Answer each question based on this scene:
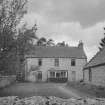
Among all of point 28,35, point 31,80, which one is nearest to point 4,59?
point 28,35

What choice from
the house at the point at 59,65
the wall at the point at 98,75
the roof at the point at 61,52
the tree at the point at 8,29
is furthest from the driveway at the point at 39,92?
the roof at the point at 61,52

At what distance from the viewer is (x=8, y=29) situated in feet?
31.2

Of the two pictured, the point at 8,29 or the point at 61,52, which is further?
the point at 61,52

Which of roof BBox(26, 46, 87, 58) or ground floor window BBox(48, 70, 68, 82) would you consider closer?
ground floor window BBox(48, 70, 68, 82)

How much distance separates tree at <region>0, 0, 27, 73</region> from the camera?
9.40 metres

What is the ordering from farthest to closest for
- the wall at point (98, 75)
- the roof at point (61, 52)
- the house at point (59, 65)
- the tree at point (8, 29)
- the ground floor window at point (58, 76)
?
the roof at point (61, 52) → the house at point (59, 65) → the ground floor window at point (58, 76) → the wall at point (98, 75) → the tree at point (8, 29)

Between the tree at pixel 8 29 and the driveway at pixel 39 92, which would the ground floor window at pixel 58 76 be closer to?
the driveway at pixel 39 92

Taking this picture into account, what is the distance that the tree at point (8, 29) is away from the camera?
9.40m

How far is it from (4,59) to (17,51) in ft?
2.31

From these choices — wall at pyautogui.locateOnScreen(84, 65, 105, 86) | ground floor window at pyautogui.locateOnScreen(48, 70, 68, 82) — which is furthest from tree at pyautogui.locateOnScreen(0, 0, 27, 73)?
ground floor window at pyautogui.locateOnScreen(48, 70, 68, 82)

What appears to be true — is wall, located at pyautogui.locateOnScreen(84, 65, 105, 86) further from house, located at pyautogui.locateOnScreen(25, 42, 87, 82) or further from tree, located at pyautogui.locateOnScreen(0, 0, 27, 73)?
house, located at pyautogui.locateOnScreen(25, 42, 87, 82)

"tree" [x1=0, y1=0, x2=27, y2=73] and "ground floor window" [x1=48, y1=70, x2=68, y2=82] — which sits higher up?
"tree" [x1=0, y1=0, x2=27, y2=73]

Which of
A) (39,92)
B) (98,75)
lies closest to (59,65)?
(98,75)

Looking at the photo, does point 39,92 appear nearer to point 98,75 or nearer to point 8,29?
point 98,75
